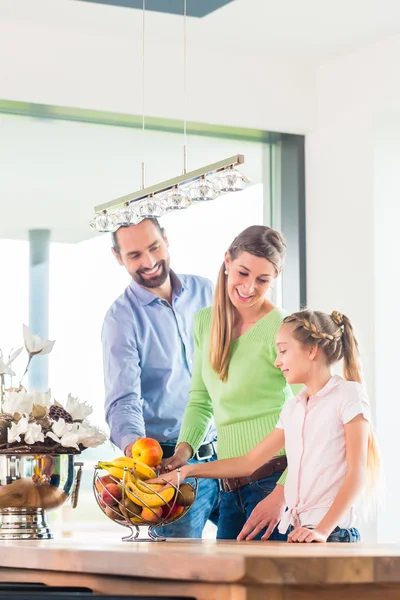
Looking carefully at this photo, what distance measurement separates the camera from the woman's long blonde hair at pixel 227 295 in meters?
3.55

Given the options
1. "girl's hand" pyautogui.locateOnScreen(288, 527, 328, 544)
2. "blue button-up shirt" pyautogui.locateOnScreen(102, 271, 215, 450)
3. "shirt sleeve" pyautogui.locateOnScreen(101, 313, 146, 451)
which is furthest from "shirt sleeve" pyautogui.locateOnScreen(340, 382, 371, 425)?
"blue button-up shirt" pyautogui.locateOnScreen(102, 271, 215, 450)

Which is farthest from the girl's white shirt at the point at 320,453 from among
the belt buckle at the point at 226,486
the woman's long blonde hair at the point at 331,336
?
the belt buckle at the point at 226,486

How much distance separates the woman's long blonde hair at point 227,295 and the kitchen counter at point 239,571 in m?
1.40

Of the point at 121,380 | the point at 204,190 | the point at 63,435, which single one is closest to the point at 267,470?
the point at 63,435

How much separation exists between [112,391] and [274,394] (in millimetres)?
985

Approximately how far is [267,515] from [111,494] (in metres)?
0.74

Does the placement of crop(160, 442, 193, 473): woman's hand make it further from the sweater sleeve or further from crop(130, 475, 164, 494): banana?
crop(130, 475, 164, 494): banana

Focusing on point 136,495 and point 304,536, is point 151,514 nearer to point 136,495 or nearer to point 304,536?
point 136,495

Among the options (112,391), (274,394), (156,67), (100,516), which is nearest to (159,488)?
(274,394)

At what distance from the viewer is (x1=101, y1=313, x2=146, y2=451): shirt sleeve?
4125 mm

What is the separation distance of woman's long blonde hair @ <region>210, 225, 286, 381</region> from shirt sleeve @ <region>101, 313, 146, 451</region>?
64 centimetres

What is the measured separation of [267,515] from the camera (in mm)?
3104

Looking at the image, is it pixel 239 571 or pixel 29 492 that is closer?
pixel 239 571

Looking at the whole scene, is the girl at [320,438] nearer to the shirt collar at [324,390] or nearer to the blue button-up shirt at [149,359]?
the shirt collar at [324,390]
